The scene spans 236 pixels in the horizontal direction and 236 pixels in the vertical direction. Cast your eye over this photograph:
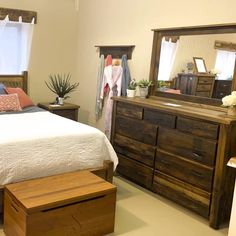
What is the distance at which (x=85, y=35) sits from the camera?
5.28m

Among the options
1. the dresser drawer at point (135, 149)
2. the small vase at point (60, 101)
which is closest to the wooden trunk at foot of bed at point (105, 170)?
the dresser drawer at point (135, 149)

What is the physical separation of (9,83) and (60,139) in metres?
2.24

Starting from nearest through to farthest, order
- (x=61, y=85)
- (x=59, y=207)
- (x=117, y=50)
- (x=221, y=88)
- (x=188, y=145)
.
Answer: (x=59, y=207), (x=188, y=145), (x=221, y=88), (x=117, y=50), (x=61, y=85)

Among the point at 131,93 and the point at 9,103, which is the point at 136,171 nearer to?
the point at 131,93

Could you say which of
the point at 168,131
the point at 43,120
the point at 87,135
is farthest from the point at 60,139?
the point at 168,131

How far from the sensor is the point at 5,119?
3504 mm

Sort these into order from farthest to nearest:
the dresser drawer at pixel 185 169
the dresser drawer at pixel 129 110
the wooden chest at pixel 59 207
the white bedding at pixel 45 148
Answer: the dresser drawer at pixel 129 110 < the dresser drawer at pixel 185 169 < the white bedding at pixel 45 148 < the wooden chest at pixel 59 207

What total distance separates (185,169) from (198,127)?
0.46 meters

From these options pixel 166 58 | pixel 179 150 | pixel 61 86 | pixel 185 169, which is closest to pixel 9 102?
pixel 61 86

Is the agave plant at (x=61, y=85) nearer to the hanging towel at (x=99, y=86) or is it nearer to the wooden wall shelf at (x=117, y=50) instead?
the hanging towel at (x=99, y=86)

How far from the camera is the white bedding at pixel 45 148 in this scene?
2.70 m

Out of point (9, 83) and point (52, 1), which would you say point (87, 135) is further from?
point (52, 1)

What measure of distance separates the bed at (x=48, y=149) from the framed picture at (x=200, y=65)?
4.14 ft

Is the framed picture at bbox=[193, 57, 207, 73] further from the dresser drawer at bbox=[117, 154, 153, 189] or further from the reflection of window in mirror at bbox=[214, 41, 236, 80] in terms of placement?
the dresser drawer at bbox=[117, 154, 153, 189]
